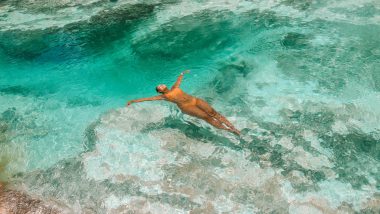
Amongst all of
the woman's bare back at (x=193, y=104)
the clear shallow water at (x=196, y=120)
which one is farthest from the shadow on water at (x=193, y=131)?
the woman's bare back at (x=193, y=104)

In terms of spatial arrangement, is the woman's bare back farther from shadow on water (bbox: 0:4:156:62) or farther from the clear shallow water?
shadow on water (bbox: 0:4:156:62)

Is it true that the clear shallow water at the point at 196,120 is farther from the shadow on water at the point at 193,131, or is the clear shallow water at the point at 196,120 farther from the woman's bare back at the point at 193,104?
the woman's bare back at the point at 193,104

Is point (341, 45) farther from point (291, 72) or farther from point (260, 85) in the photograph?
point (260, 85)

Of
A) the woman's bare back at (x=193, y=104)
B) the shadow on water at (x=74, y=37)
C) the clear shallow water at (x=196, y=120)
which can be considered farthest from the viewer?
the shadow on water at (x=74, y=37)

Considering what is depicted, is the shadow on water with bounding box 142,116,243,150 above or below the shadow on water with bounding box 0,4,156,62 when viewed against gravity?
below

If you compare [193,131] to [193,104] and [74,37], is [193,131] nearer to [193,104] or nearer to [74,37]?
[193,104]

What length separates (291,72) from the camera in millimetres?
6992

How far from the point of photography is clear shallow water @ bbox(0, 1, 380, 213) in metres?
4.91

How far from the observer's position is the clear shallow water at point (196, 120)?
491cm

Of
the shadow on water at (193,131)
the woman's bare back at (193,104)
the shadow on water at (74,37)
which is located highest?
the woman's bare back at (193,104)

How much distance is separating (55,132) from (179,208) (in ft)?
9.81

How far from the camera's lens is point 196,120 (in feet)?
20.0

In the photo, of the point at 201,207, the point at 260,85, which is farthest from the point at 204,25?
the point at 201,207

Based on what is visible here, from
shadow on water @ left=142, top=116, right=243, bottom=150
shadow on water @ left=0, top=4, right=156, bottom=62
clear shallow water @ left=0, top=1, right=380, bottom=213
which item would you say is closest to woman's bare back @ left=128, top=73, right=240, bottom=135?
shadow on water @ left=142, top=116, right=243, bottom=150
